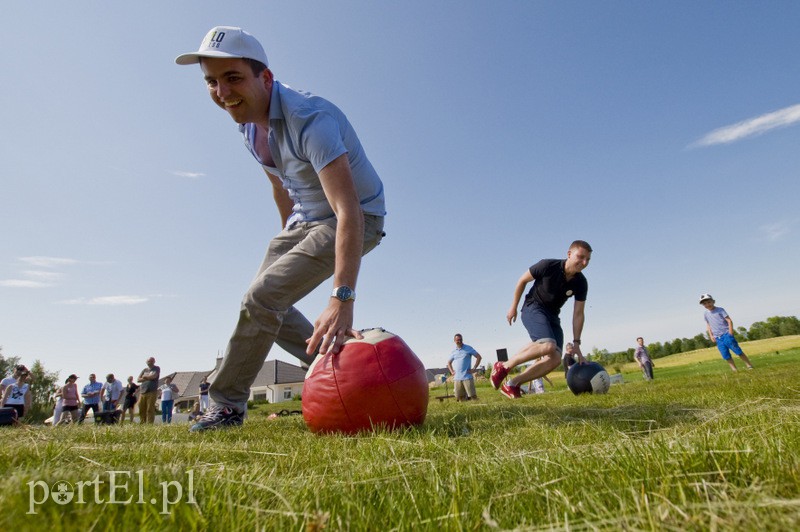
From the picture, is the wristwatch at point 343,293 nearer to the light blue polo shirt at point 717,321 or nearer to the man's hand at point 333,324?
the man's hand at point 333,324

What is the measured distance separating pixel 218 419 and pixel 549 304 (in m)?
5.39

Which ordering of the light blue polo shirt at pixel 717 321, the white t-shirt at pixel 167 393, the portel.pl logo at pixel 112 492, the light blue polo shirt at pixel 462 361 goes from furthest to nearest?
the white t-shirt at pixel 167 393
the light blue polo shirt at pixel 462 361
the light blue polo shirt at pixel 717 321
the portel.pl logo at pixel 112 492

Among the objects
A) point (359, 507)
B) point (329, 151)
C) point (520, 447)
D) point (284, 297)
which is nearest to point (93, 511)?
point (359, 507)

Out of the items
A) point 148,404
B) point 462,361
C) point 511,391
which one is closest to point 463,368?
point 462,361

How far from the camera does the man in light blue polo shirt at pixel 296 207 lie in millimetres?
3291

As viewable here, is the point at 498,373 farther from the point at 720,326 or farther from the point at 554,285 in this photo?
the point at 720,326

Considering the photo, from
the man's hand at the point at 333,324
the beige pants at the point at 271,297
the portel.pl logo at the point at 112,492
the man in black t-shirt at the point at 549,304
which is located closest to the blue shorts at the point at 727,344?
the man in black t-shirt at the point at 549,304

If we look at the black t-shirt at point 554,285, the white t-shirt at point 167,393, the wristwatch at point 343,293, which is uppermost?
the black t-shirt at point 554,285

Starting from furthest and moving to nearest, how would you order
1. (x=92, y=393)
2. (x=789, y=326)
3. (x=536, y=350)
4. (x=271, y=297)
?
(x=789, y=326) < (x=92, y=393) < (x=536, y=350) < (x=271, y=297)

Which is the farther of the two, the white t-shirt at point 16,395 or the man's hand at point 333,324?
the white t-shirt at point 16,395

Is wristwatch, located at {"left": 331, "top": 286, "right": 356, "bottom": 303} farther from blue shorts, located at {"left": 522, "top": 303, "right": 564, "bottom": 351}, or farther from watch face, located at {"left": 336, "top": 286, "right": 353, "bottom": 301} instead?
blue shorts, located at {"left": 522, "top": 303, "right": 564, "bottom": 351}

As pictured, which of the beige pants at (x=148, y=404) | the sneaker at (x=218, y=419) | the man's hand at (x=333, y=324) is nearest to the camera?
the man's hand at (x=333, y=324)

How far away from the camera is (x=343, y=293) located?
124 inches

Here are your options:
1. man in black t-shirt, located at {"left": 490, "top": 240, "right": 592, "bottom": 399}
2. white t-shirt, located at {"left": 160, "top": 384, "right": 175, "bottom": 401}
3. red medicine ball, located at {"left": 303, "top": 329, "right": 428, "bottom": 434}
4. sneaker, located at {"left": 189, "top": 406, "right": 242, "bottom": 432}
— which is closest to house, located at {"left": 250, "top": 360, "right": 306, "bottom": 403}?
white t-shirt, located at {"left": 160, "top": 384, "right": 175, "bottom": 401}
